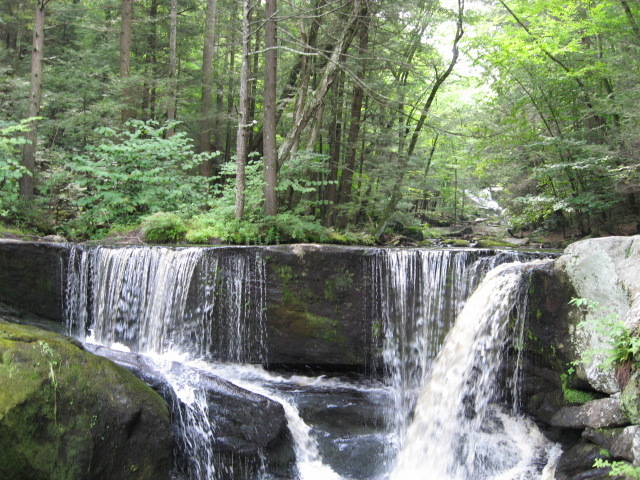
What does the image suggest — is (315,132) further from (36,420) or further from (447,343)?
(36,420)

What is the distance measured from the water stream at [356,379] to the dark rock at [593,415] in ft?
1.48

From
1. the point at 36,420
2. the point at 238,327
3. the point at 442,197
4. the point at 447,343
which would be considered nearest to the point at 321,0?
the point at 238,327

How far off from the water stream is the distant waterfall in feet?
0.06

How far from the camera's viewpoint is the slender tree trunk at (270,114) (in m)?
10.4

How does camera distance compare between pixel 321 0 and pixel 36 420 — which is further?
pixel 321 0

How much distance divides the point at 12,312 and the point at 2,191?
12.9 feet

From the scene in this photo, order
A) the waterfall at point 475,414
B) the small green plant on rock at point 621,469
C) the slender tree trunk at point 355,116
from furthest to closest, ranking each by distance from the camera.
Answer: the slender tree trunk at point 355,116 < the waterfall at point 475,414 < the small green plant on rock at point 621,469

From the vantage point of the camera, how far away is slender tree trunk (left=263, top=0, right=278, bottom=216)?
10391 millimetres

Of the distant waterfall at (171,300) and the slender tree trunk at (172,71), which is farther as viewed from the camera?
the slender tree trunk at (172,71)

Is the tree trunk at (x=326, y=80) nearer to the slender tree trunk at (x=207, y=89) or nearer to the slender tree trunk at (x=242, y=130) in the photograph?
the slender tree trunk at (x=242, y=130)

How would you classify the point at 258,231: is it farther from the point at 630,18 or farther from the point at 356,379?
the point at 630,18

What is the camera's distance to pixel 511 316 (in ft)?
20.2

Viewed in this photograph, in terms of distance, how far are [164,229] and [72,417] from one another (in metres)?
7.02

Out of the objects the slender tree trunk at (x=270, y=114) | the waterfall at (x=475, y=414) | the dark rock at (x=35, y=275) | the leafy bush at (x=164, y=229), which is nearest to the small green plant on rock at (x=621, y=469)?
the waterfall at (x=475, y=414)
